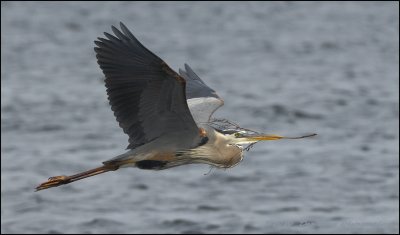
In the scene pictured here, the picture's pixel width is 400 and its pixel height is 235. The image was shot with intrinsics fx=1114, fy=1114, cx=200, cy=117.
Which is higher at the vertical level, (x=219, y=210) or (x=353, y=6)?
(x=353, y=6)

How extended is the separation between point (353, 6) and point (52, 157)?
44.4 ft

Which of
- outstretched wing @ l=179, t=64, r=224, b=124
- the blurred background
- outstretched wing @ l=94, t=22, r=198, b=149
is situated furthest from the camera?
the blurred background

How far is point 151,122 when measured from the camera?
6859mm

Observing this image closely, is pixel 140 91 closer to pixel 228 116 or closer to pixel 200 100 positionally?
pixel 200 100

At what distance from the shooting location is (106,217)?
14781 mm

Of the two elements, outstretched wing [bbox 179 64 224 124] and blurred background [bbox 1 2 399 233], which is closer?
outstretched wing [bbox 179 64 224 124]

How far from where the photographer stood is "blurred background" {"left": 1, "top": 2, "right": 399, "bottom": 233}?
593 inches

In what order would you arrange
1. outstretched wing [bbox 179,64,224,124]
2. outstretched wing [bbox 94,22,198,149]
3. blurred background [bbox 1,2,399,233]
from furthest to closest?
blurred background [bbox 1,2,399,233]
outstretched wing [bbox 179,64,224,124]
outstretched wing [bbox 94,22,198,149]

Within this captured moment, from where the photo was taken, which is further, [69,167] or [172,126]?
[69,167]

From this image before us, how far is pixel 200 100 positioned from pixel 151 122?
94cm

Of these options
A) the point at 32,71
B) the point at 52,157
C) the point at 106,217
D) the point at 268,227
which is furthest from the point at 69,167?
the point at 32,71

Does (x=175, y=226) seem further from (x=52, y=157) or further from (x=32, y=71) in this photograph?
(x=32, y=71)

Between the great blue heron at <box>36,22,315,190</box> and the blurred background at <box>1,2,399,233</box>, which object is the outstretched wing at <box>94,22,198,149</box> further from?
the blurred background at <box>1,2,399,233</box>

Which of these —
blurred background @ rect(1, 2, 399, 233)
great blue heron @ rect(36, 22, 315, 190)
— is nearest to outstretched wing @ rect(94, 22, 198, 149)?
great blue heron @ rect(36, 22, 315, 190)
